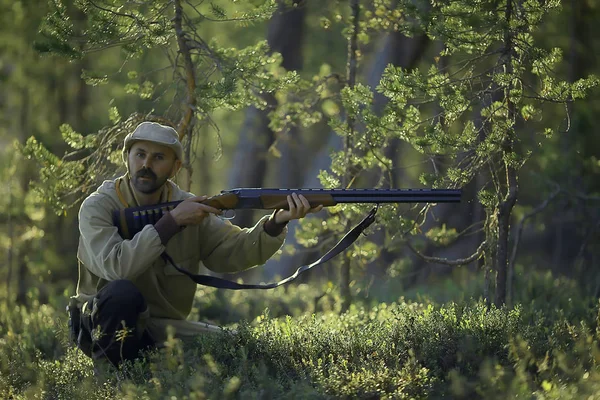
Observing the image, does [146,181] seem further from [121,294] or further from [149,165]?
[121,294]

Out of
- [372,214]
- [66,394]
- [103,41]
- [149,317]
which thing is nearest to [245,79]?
[103,41]

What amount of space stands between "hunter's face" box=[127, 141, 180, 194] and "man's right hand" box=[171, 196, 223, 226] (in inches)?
15.4

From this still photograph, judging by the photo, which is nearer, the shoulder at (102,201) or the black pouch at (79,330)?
the shoulder at (102,201)

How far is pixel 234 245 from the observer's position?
7.24 m

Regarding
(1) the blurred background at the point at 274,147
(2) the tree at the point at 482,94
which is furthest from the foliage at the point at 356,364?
(1) the blurred background at the point at 274,147

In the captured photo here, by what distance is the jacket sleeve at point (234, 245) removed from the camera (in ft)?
23.2

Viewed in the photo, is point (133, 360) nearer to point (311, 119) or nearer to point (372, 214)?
point (372, 214)

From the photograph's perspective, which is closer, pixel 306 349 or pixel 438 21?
pixel 306 349

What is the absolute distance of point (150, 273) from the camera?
7113mm

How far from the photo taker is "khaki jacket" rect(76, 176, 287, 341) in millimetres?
6559

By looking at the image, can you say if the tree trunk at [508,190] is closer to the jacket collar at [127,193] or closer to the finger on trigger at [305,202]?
the finger on trigger at [305,202]

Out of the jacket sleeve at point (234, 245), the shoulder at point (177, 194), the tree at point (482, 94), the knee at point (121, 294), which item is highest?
the tree at point (482, 94)

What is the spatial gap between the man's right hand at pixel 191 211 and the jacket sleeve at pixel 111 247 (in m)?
0.21

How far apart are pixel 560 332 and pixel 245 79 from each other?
337 centimetres
